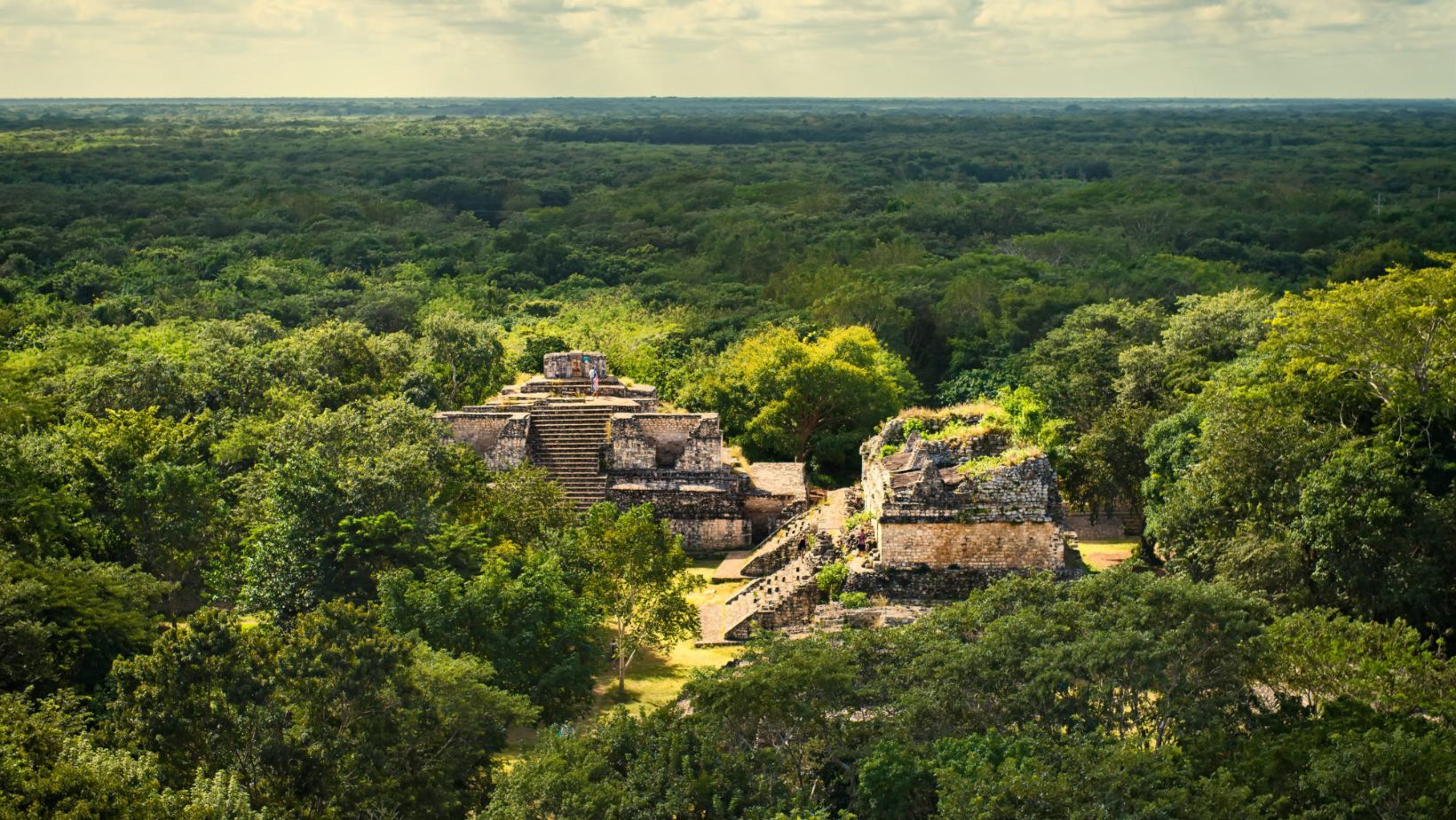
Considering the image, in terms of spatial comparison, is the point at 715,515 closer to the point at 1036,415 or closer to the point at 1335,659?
the point at 1036,415

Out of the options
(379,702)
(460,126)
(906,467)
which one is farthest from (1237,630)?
(460,126)

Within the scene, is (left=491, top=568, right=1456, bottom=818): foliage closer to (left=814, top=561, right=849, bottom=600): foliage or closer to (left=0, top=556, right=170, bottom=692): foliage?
(left=814, top=561, right=849, bottom=600): foliage

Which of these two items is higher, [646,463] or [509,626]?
[509,626]

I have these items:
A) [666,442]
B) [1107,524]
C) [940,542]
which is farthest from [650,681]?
[1107,524]

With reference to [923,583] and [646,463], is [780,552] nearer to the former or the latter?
[923,583]

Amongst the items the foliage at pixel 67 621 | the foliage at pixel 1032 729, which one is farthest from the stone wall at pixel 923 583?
the foliage at pixel 67 621
